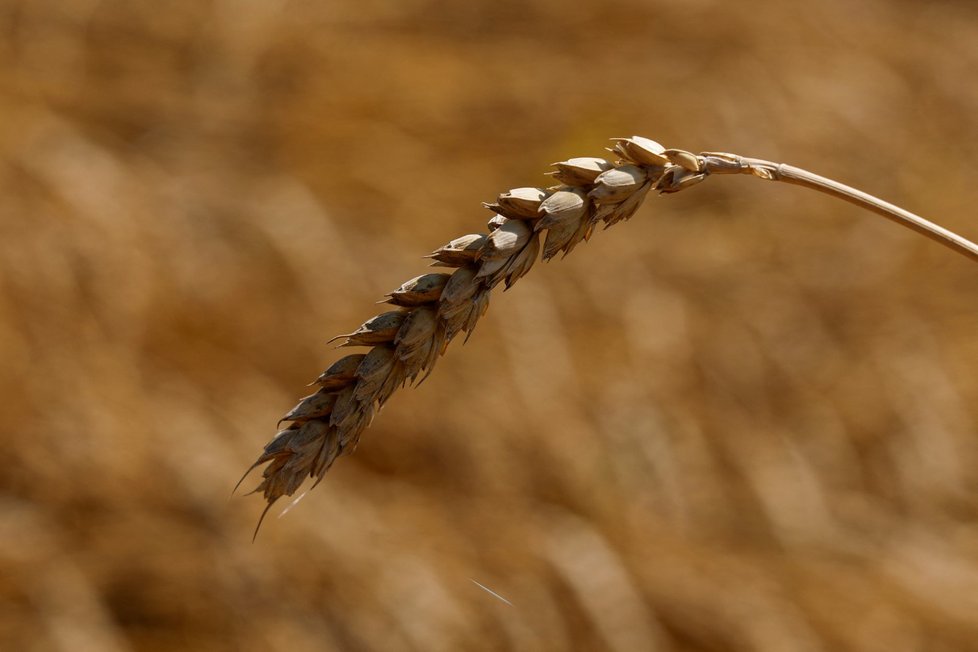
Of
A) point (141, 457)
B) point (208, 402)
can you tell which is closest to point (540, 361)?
point (208, 402)

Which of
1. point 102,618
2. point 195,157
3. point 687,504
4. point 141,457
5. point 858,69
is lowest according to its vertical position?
point 102,618

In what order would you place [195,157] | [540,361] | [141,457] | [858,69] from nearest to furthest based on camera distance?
1. [141,457]
2. [540,361]
3. [195,157]
4. [858,69]

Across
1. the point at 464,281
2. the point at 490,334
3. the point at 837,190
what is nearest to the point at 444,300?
the point at 464,281

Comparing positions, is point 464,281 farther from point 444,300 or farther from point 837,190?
point 837,190

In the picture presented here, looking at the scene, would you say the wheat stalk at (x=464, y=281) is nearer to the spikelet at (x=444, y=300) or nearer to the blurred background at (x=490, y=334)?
the spikelet at (x=444, y=300)

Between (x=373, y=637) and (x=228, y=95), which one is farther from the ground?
(x=228, y=95)

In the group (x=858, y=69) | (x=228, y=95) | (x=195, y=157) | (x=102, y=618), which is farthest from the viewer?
(x=858, y=69)

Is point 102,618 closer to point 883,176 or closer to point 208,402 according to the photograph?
point 208,402
